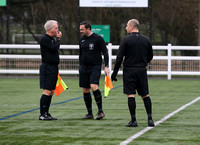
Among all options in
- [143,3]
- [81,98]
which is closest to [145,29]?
[143,3]

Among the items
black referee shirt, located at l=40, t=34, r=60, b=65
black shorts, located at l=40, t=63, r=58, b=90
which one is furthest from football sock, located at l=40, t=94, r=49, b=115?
black referee shirt, located at l=40, t=34, r=60, b=65

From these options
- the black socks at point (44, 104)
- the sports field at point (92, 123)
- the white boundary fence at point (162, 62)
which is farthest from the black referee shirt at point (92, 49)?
the white boundary fence at point (162, 62)

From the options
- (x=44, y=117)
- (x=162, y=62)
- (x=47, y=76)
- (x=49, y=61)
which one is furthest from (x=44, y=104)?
(x=162, y=62)

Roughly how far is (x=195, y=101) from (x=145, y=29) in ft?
35.7

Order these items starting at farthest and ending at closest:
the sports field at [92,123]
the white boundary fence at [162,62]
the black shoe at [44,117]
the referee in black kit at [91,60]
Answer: the white boundary fence at [162,62] → the referee in black kit at [91,60] → the black shoe at [44,117] → the sports field at [92,123]

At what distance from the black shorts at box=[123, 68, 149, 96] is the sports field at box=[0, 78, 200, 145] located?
0.61m

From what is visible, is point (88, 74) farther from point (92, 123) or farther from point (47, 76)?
point (92, 123)

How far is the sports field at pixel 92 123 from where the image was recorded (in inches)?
321

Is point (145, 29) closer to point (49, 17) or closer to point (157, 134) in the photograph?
point (49, 17)

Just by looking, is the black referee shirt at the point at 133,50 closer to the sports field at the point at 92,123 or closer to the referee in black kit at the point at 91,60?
the sports field at the point at 92,123

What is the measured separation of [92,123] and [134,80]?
47.1 inches

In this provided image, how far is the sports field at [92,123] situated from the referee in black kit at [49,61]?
1.21 ft

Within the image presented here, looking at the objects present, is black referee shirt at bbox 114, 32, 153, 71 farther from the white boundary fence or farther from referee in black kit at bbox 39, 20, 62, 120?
the white boundary fence

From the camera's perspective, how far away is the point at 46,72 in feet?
34.9
